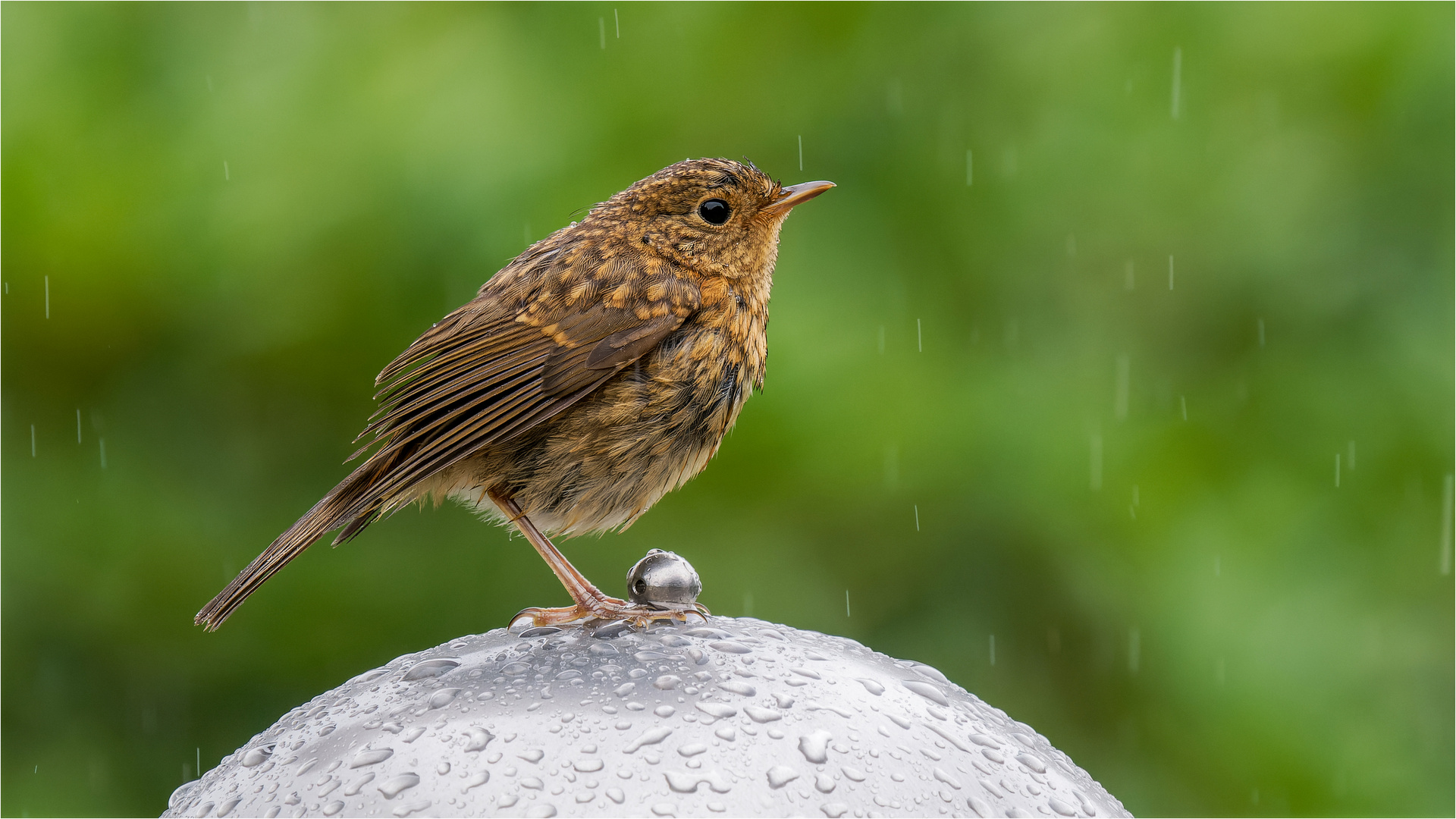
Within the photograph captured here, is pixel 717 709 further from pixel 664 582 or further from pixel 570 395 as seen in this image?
pixel 570 395

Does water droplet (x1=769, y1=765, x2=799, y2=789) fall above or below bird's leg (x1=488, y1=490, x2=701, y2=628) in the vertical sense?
above

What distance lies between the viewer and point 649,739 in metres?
1.41

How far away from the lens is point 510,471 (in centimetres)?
240

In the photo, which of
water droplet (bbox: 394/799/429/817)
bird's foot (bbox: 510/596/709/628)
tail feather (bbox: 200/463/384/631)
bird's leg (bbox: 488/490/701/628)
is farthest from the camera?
bird's leg (bbox: 488/490/701/628)

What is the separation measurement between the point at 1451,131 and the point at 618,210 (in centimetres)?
290

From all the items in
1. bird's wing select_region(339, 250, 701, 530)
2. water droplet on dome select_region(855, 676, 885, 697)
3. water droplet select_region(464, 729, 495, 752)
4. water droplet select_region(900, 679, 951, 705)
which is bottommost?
water droplet select_region(900, 679, 951, 705)

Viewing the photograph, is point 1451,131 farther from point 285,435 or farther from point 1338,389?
point 285,435

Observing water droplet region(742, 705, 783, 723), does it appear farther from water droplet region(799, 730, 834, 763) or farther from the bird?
the bird

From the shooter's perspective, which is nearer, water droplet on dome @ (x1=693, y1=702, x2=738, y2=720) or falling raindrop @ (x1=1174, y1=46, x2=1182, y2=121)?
water droplet on dome @ (x1=693, y1=702, x2=738, y2=720)

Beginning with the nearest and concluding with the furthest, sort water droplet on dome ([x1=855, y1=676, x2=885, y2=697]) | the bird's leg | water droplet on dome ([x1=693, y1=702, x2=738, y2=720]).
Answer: water droplet on dome ([x1=693, y1=702, x2=738, y2=720]) < water droplet on dome ([x1=855, y1=676, x2=885, y2=697]) < the bird's leg

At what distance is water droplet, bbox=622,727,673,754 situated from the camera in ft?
4.59

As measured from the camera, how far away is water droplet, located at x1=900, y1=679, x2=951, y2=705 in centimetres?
170

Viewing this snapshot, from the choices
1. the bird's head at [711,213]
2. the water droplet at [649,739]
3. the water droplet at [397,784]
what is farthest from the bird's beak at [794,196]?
the water droplet at [397,784]

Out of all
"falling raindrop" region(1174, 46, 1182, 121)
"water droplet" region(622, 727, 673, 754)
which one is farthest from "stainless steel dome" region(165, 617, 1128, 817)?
"falling raindrop" region(1174, 46, 1182, 121)
